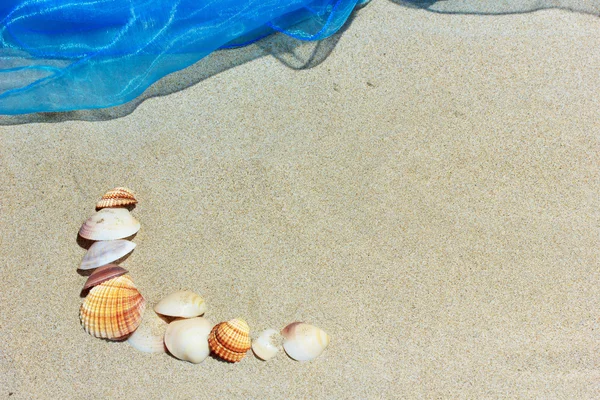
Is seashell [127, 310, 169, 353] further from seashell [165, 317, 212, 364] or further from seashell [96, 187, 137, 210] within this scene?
seashell [96, 187, 137, 210]

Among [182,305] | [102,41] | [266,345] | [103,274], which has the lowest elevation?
[266,345]

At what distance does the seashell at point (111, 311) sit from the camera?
2.15m

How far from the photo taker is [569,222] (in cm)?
233

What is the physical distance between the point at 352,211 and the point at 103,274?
123cm

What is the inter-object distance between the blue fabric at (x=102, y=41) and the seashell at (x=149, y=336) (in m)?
1.12

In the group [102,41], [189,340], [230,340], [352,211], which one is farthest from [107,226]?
[352,211]

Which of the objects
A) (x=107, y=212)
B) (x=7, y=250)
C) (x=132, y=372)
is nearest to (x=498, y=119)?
(x=107, y=212)

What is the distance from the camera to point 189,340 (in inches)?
85.0

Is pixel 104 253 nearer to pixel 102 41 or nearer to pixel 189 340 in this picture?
pixel 189 340

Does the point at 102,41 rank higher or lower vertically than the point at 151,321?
higher

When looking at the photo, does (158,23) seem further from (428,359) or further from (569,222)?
(569,222)

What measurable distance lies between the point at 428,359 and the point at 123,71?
80.7 inches

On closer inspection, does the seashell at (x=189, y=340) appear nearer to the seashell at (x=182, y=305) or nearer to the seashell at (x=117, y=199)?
→ the seashell at (x=182, y=305)

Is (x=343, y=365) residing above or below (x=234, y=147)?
below
